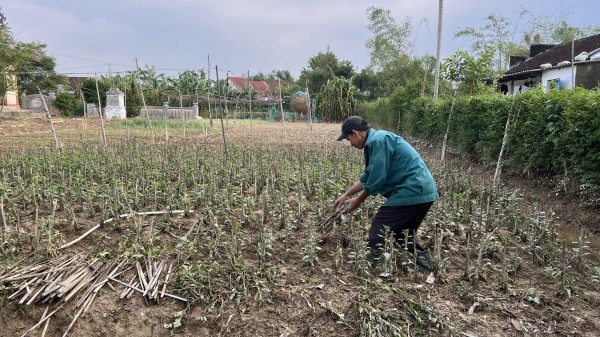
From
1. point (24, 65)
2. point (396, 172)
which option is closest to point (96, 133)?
point (24, 65)

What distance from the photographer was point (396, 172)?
3379 millimetres

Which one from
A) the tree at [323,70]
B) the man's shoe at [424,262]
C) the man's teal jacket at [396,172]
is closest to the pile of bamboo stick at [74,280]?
the man's teal jacket at [396,172]

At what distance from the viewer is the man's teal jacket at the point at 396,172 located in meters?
3.25

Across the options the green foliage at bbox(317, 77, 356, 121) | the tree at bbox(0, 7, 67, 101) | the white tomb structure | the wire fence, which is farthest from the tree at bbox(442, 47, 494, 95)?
the white tomb structure

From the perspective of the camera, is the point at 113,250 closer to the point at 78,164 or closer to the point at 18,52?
the point at 78,164

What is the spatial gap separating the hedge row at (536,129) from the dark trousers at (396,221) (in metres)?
2.81

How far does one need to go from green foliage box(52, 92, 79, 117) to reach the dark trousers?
26005mm

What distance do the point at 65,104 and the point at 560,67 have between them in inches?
1016

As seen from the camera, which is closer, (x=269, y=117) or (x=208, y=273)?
(x=208, y=273)

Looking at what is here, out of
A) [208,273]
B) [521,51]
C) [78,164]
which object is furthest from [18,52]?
[521,51]

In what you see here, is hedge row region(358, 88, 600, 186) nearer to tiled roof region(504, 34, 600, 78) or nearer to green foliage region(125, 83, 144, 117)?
tiled roof region(504, 34, 600, 78)

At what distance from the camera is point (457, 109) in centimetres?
938

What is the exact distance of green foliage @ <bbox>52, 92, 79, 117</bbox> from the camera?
2433cm

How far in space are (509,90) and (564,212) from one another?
732 inches
